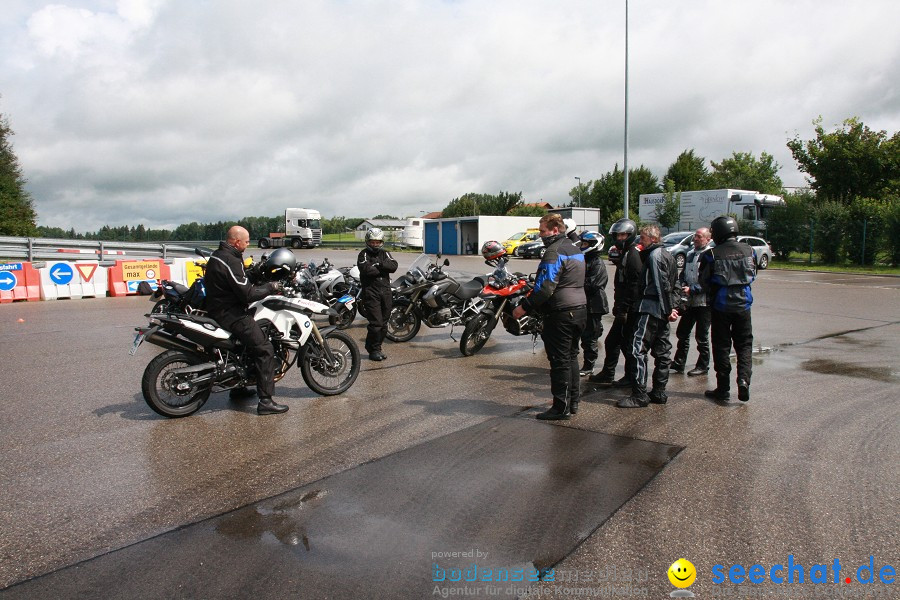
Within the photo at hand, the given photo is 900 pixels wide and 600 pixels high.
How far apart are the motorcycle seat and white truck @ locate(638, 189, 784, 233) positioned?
1167 inches

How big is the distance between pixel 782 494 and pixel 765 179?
276 ft

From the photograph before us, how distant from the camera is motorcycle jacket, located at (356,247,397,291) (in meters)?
8.41

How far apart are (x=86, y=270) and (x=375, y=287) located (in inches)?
445

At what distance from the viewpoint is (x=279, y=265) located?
30.3ft

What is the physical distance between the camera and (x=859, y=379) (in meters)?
7.20

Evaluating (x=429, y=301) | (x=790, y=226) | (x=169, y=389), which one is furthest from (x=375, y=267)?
(x=790, y=226)

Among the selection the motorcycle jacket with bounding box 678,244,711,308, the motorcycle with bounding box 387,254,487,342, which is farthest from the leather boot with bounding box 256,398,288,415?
the motorcycle jacket with bounding box 678,244,711,308

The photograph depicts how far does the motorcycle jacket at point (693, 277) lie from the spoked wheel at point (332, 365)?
3.91 m

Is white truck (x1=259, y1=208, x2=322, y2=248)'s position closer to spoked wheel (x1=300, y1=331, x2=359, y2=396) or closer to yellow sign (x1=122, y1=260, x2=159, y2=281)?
yellow sign (x1=122, y1=260, x2=159, y2=281)

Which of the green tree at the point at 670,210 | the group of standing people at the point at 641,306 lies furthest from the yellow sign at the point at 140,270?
the green tree at the point at 670,210

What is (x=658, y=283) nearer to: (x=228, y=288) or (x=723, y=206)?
(x=228, y=288)

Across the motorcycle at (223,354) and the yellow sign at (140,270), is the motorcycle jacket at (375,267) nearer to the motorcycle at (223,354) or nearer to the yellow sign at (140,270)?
the motorcycle at (223,354)

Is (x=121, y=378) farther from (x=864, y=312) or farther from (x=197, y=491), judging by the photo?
(x=864, y=312)

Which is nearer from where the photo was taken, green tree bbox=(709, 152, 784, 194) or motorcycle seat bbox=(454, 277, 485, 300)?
motorcycle seat bbox=(454, 277, 485, 300)
